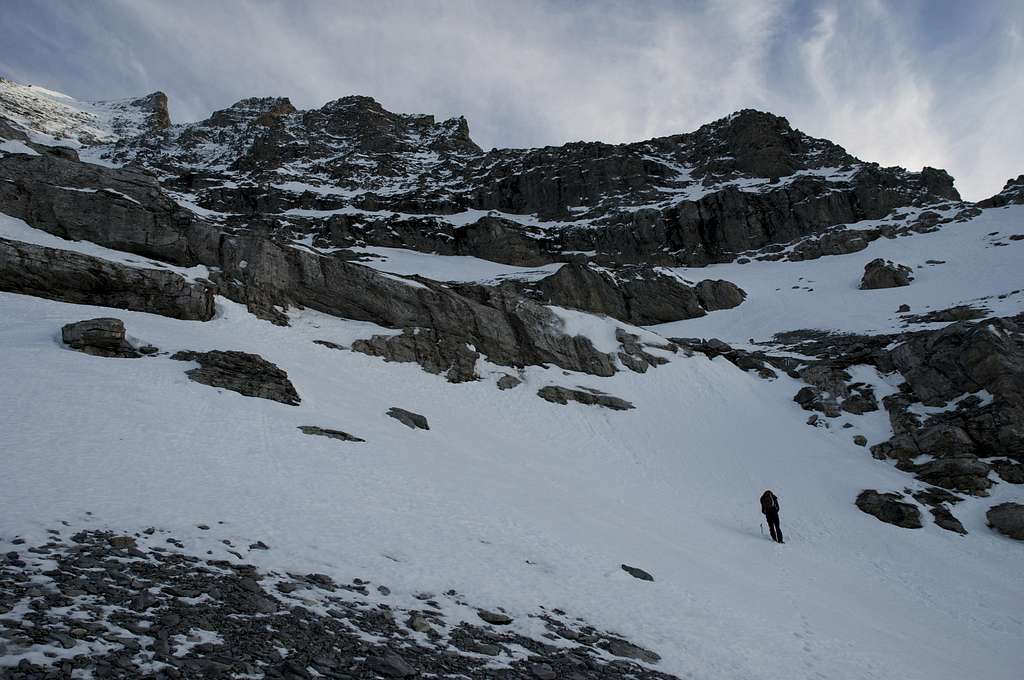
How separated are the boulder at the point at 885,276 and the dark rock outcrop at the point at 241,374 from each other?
63.7 m

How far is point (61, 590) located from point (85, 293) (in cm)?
2566

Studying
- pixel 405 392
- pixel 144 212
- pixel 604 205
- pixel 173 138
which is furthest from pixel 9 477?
pixel 173 138

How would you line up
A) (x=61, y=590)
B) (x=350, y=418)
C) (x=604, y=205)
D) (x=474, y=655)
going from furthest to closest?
(x=604, y=205), (x=350, y=418), (x=474, y=655), (x=61, y=590)

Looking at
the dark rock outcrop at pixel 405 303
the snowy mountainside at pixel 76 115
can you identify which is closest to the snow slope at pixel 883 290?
the dark rock outcrop at pixel 405 303

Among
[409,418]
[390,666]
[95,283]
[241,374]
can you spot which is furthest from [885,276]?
[390,666]

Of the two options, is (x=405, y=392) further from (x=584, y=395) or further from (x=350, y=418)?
(x=584, y=395)

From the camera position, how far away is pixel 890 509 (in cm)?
2344

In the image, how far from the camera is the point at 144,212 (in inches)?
1355

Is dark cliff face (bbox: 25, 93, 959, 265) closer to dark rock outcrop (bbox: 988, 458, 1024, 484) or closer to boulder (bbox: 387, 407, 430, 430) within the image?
dark rock outcrop (bbox: 988, 458, 1024, 484)

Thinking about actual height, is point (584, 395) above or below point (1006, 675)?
above

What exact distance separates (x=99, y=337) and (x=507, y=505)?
16.1 m

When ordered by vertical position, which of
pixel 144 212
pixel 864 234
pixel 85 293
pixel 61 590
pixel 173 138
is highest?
pixel 173 138

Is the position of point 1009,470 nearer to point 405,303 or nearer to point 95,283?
point 405,303

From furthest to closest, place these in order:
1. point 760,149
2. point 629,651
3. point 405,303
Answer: point 760,149
point 405,303
point 629,651
